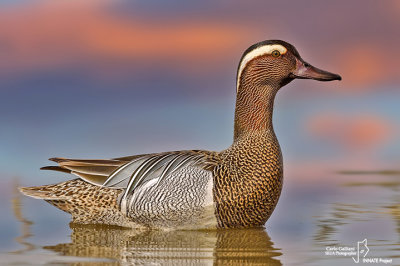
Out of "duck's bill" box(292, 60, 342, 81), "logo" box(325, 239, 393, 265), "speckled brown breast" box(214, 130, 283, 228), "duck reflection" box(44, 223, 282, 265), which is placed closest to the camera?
"logo" box(325, 239, 393, 265)

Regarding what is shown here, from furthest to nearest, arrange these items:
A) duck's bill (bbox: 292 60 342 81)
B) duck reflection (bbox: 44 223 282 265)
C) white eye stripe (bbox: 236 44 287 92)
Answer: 1. duck's bill (bbox: 292 60 342 81)
2. white eye stripe (bbox: 236 44 287 92)
3. duck reflection (bbox: 44 223 282 265)

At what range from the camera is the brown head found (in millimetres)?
9594

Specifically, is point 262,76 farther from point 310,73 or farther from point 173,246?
point 173,246

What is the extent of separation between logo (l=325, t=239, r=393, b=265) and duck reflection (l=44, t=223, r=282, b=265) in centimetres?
53

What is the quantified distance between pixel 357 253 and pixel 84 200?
127 inches

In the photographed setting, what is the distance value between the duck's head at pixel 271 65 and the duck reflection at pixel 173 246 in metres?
1.64

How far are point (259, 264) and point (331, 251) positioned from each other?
800 millimetres

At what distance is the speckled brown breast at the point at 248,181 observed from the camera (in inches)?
364

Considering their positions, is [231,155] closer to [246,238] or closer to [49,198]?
[246,238]

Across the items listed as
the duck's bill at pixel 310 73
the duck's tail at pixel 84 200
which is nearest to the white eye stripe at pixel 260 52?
the duck's bill at pixel 310 73

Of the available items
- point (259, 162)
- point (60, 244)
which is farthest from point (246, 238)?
point (60, 244)

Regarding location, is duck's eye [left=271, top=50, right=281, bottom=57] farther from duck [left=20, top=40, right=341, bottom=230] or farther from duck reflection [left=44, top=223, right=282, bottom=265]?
duck reflection [left=44, top=223, right=282, bottom=265]

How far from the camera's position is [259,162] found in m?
9.49

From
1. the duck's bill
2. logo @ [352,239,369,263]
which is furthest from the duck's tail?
logo @ [352,239,369,263]
